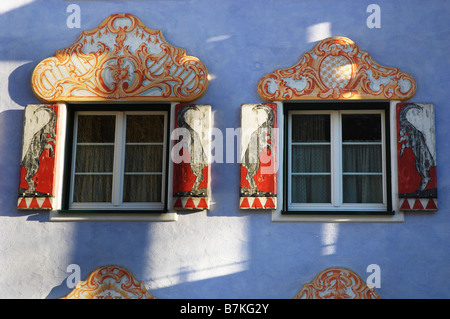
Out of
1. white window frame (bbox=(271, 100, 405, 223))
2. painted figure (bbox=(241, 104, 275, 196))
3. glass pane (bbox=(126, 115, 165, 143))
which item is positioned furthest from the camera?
glass pane (bbox=(126, 115, 165, 143))

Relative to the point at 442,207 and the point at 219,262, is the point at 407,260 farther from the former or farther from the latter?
the point at 219,262

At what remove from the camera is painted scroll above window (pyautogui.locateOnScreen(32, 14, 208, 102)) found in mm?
7125

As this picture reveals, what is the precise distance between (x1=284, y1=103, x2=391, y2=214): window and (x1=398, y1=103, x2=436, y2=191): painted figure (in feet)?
0.79

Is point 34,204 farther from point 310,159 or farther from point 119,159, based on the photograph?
point 310,159

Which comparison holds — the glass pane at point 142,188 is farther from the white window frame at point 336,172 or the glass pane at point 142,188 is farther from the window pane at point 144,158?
the white window frame at point 336,172

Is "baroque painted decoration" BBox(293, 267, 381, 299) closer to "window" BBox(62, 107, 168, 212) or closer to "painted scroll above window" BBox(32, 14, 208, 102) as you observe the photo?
"window" BBox(62, 107, 168, 212)

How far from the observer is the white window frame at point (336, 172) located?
6.96 metres

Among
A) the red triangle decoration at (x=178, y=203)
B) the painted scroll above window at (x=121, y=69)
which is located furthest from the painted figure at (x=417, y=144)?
the red triangle decoration at (x=178, y=203)

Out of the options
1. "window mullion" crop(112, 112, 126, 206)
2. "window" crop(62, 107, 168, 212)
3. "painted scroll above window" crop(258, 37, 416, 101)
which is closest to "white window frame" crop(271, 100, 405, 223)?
"painted scroll above window" crop(258, 37, 416, 101)

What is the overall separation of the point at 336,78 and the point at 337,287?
2.31 metres

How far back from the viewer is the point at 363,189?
7.04 metres

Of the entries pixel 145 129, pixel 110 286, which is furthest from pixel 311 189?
pixel 110 286

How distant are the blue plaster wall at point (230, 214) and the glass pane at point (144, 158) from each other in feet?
2.21
